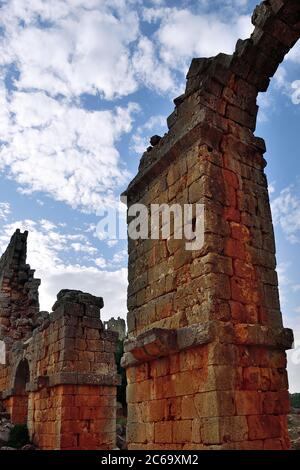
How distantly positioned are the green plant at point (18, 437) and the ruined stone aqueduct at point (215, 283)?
19.2 feet

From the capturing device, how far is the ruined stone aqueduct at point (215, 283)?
3904mm

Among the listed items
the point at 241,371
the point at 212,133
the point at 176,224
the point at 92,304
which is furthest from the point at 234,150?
the point at 92,304

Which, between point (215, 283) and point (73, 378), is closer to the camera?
point (215, 283)

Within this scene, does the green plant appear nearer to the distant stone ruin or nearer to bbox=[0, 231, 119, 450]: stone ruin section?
bbox=[0, 231, 119, 450]: stone ruin section

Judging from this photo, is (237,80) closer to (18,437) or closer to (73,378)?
(73,378)

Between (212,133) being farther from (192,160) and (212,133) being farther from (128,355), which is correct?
(128,355)

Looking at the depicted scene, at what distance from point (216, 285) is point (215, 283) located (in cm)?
2

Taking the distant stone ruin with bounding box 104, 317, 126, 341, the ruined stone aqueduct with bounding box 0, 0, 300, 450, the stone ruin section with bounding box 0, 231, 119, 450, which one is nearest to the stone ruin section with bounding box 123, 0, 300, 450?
the ruined stone aqueduct with bounding box 0, 0, 300, 450

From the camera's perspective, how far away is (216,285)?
13.5ft

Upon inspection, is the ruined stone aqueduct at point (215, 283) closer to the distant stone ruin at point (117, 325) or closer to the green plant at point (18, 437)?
the green plant at point (18, 437)

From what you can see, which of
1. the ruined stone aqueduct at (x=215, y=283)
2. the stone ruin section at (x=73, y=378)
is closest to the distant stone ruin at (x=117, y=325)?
the stone ruin section at (x=73, y=378)

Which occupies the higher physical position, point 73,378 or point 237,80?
point 237,80

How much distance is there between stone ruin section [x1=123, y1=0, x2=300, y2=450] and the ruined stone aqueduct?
1cm

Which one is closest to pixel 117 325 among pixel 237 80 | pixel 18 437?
pixel 18 437
